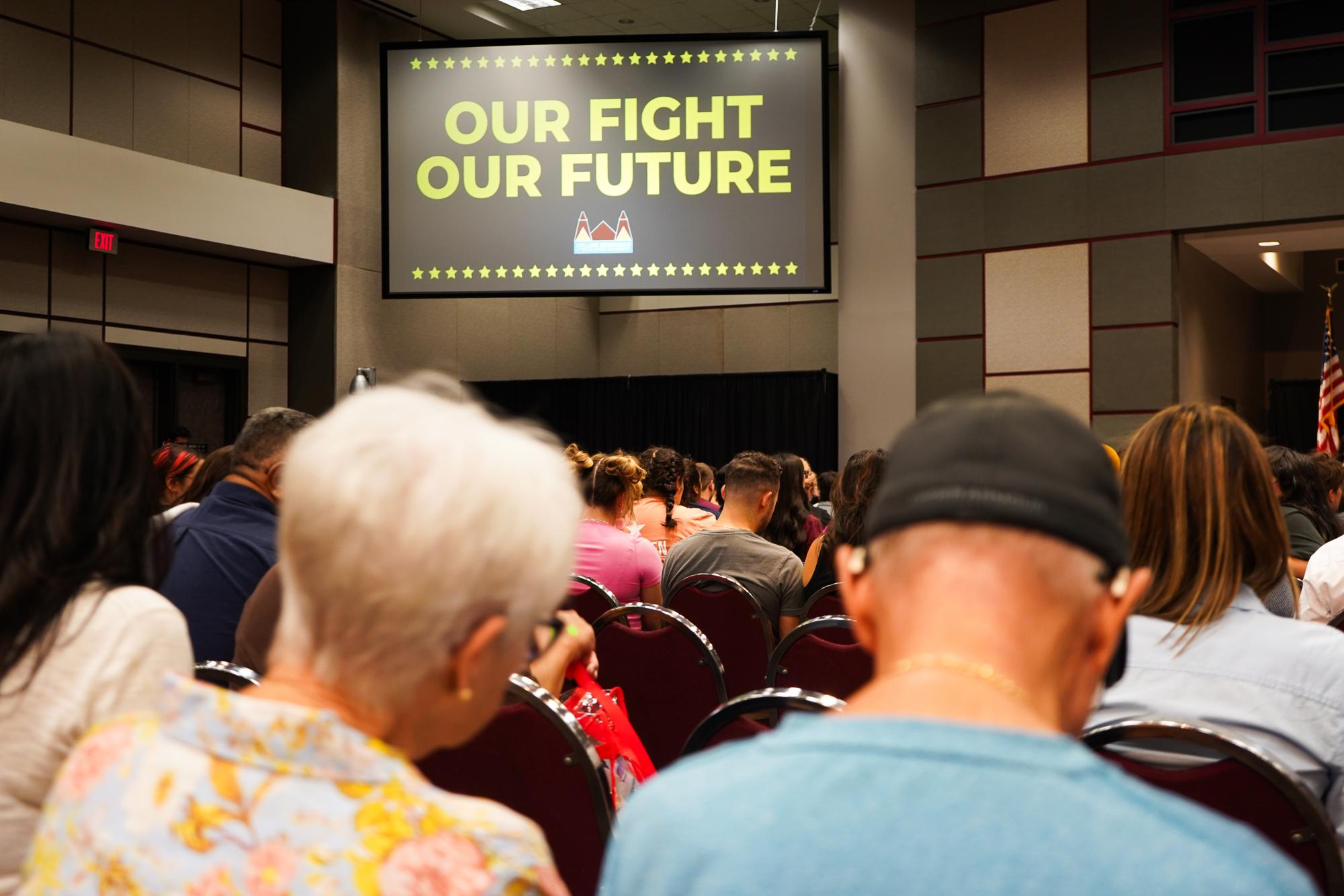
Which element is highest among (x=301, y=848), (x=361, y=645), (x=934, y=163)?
(x=934, y=163)

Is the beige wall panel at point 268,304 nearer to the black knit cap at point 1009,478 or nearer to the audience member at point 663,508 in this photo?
the audience member at point 663,508

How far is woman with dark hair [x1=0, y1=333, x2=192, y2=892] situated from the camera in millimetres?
1267

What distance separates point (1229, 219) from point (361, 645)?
9.43 m

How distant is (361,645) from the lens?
890 mm

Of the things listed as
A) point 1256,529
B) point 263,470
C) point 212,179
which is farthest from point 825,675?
point 212,179

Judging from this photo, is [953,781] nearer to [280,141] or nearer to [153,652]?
[153,652]

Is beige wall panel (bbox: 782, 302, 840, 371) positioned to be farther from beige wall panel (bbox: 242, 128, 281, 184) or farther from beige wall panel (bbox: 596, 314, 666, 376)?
beige wall panel (bbox: 242, 128, 281, 184)

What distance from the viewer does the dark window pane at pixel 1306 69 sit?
863 cm

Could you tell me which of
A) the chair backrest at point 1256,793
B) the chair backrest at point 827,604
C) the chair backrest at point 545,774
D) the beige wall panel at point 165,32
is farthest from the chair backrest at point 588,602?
the beige wall panel at point 165,32

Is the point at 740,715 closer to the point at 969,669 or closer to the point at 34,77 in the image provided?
the point at 969,669

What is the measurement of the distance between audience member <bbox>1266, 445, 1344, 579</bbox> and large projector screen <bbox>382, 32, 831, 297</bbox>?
514 cm

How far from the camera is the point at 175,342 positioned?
10141 millimetres

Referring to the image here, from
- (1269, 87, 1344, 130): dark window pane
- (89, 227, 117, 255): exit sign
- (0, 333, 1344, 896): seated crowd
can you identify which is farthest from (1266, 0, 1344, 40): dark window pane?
(0, 333, 1344, 896): seated crowd

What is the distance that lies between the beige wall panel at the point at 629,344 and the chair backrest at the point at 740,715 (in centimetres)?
1153
